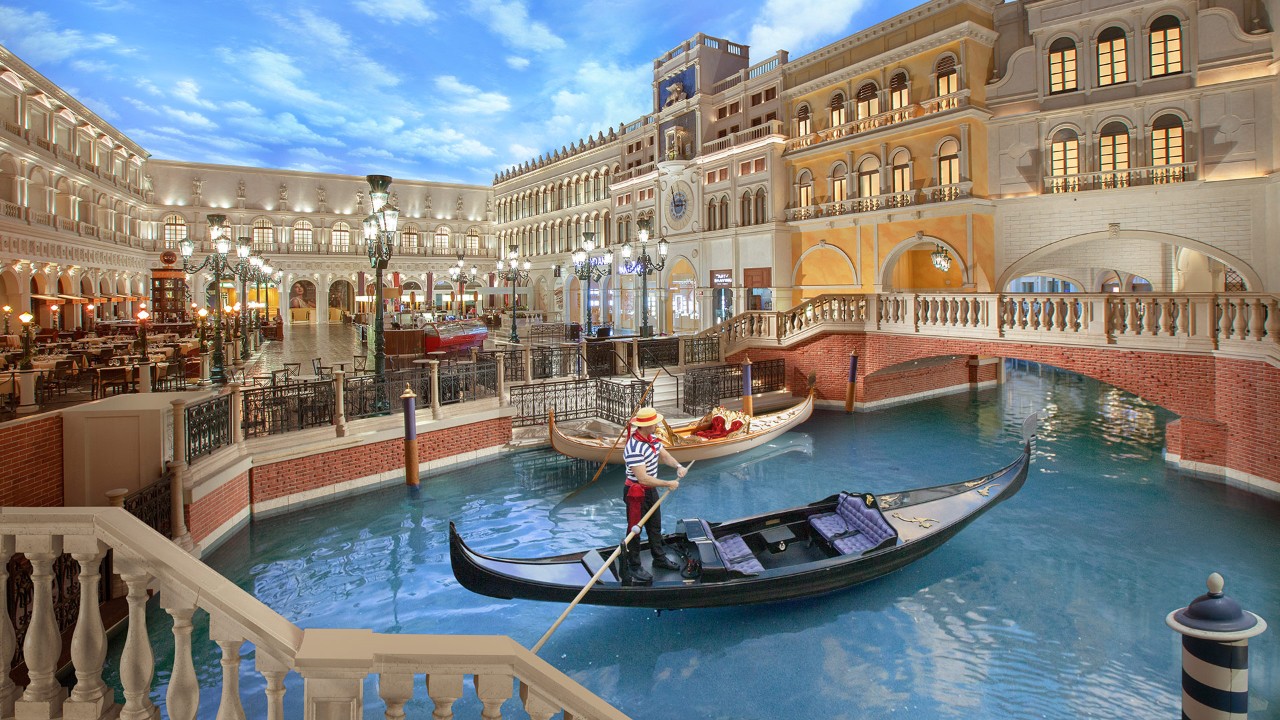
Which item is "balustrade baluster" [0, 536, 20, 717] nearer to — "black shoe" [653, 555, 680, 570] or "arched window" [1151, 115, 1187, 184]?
"black shoe" [653, 555, 680, 570]

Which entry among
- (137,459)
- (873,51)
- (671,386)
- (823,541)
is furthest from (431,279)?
(823,541)

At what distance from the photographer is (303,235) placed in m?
50.8

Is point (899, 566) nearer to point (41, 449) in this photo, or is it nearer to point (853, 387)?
point (41, 449)

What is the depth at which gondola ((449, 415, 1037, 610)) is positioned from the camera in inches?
260

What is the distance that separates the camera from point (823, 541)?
797cm

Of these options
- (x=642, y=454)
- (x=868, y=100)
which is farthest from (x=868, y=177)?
(x=642, y=454)

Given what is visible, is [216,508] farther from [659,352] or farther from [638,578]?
[659,352]

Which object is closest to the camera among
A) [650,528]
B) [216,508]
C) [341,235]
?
[650,528]

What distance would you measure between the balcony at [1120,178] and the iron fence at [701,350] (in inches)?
395

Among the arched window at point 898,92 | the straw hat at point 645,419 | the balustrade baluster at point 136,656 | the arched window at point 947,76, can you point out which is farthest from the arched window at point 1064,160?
the balustrade baluster at point 136,656

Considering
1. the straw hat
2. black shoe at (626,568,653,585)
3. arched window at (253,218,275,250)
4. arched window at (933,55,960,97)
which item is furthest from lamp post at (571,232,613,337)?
arched window at (253,218,275,250)

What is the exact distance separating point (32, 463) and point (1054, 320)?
1651 centimetres

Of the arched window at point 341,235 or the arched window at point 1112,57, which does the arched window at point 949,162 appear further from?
the arched window at point 341,235

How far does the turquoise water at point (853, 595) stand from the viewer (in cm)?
603
